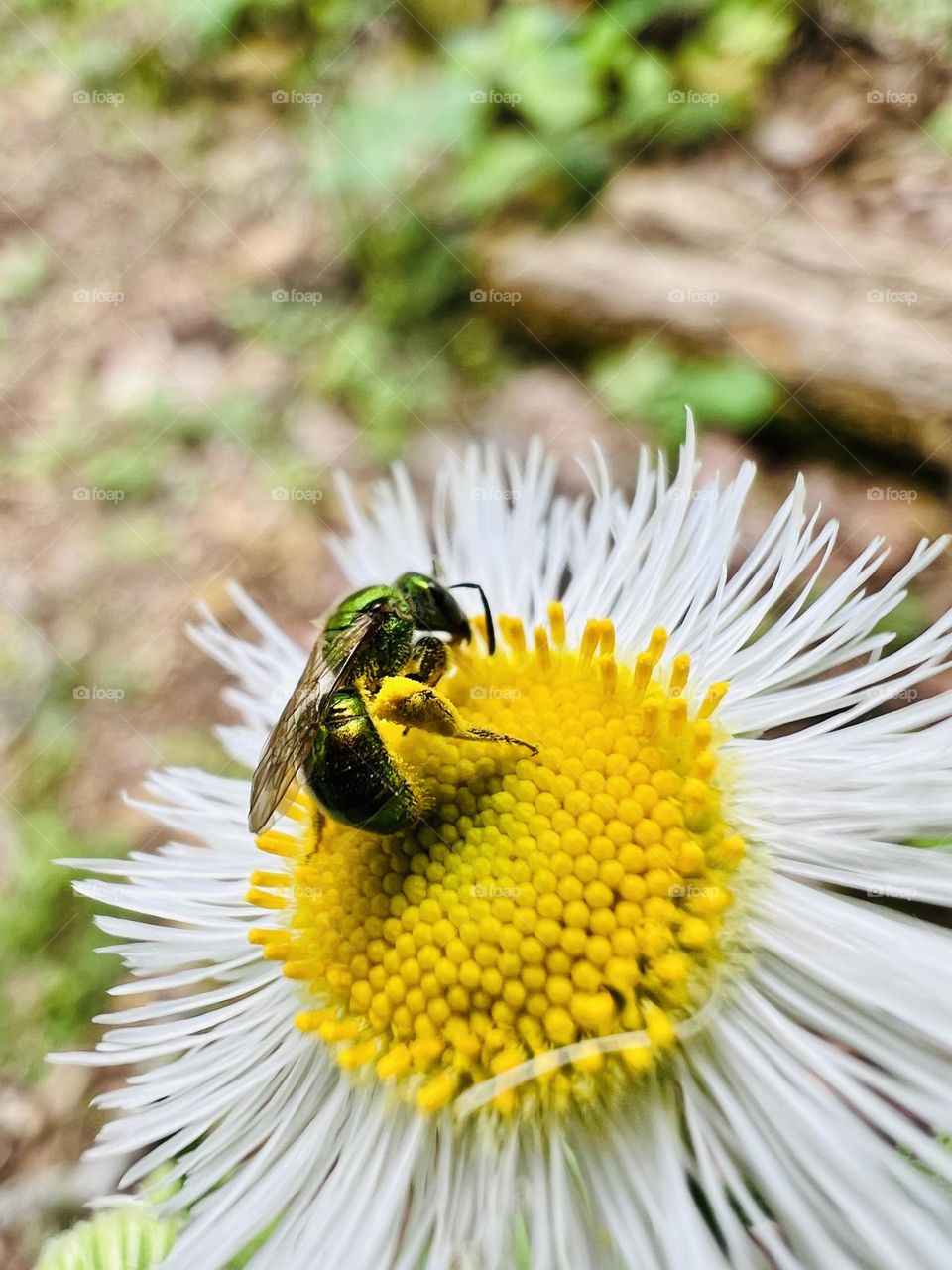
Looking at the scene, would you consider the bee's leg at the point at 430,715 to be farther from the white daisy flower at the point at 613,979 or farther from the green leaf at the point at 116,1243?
the green leaf at the point at 116,1243

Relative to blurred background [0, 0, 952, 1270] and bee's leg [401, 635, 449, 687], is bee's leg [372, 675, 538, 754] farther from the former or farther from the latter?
blurred background [0, 0, 952, 1270]

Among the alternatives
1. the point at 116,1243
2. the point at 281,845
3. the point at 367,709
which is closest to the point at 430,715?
the point at 367,709

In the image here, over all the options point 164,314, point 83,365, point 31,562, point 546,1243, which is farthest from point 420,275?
point 546,1243

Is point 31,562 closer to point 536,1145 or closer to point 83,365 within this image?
point 83,365

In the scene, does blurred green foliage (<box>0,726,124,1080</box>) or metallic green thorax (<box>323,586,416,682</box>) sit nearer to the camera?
metallic green thorax (<box>323,586,416,682</box>)

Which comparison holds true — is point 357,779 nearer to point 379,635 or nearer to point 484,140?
point 379,635

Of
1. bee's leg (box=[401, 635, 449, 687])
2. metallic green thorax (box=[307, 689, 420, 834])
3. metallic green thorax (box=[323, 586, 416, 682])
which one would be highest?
metallic green thorax (box=[323, 586, 416, 682])

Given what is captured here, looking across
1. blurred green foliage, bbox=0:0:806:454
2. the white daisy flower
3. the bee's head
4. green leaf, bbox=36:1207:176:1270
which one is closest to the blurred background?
blurred green foliage, bbox=0:0:806:454
